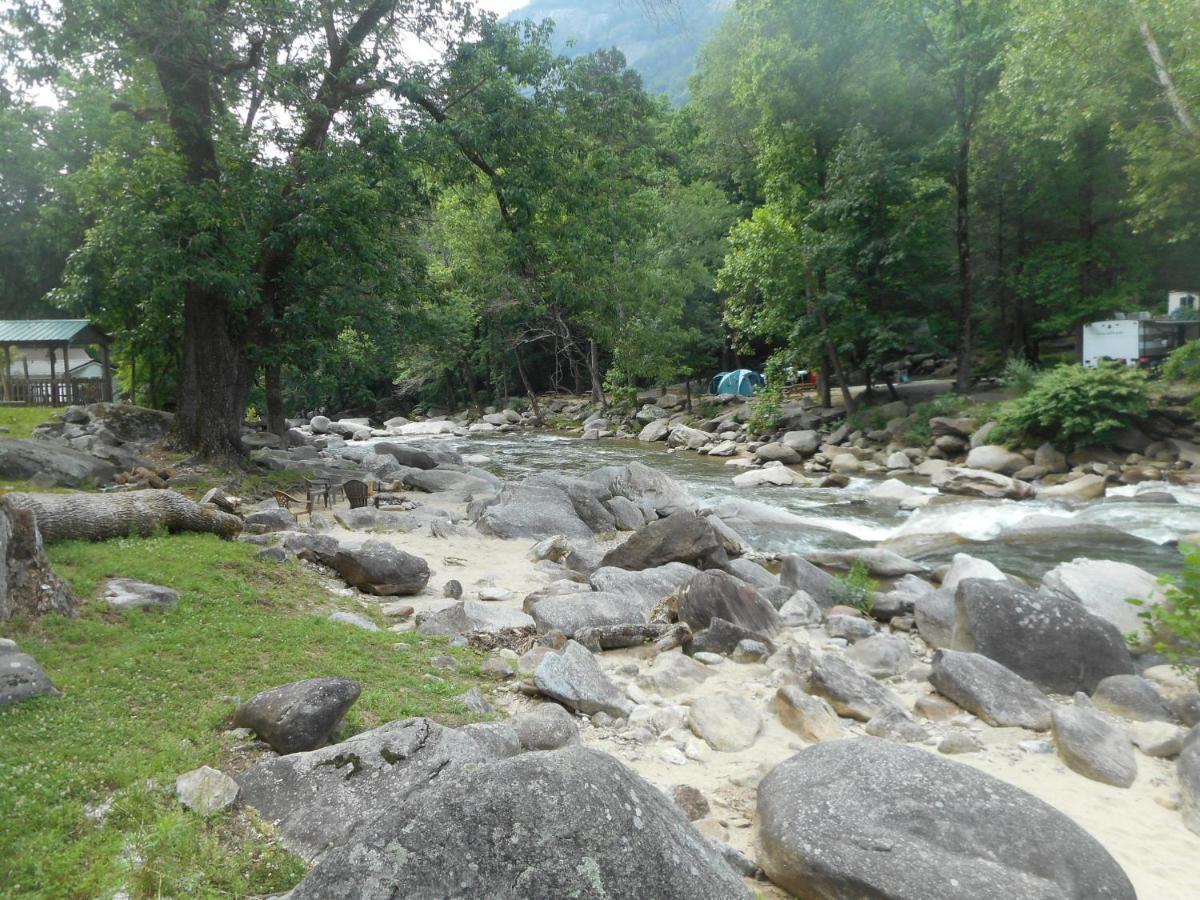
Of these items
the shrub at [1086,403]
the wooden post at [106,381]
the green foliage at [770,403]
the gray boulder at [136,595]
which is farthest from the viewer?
the green foliage at [770,403]

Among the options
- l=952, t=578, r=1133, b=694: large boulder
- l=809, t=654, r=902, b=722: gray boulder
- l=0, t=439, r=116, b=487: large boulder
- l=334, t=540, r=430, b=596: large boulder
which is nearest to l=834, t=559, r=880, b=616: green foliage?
l=952, t=578, r=1133, b=694: large boulder

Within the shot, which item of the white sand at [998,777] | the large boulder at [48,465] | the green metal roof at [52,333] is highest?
the green metal roof at [52,333]

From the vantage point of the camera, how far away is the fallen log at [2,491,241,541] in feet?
28.8

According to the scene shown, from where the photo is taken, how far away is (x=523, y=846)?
9.39 feet

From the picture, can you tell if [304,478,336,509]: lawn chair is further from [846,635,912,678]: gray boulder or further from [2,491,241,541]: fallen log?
[846,635,912,678]: gray boulder

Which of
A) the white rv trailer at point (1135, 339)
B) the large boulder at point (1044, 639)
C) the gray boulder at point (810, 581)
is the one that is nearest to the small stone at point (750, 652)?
the large boulder at point (1044, 639)

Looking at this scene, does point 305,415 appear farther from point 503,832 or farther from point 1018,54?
point 503,832

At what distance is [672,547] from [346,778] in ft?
23.6

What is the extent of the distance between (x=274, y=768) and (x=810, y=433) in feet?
82.0

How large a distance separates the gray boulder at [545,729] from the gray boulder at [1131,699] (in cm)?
469

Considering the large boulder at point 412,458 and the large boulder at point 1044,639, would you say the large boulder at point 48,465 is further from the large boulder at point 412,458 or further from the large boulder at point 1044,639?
the large boulder at point 1044,639

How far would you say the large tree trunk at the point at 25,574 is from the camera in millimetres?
6074

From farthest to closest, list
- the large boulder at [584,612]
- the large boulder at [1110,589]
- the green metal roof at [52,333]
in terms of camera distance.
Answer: the green metal roof at [52,333], the large boulder at [1110,589], the large boulder at [584,612]

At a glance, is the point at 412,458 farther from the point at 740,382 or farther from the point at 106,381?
Result: the point at 740,382
